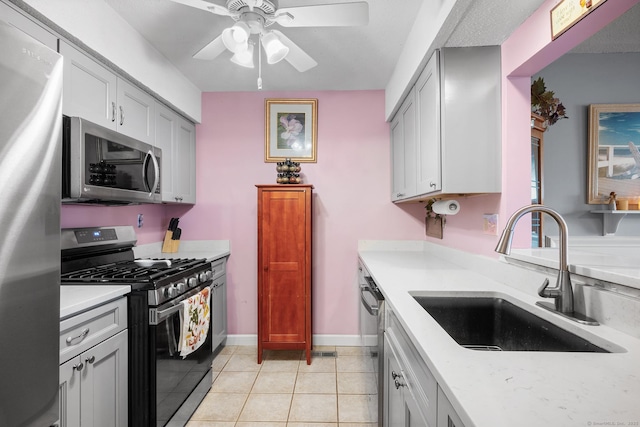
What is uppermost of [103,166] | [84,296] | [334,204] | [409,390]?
[103,166]

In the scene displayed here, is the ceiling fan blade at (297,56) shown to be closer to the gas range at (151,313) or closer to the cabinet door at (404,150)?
the cabinet door at (404,150)

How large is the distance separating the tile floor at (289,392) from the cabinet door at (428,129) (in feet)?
4.63

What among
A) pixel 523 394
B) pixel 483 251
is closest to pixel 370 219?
pixel 483 251

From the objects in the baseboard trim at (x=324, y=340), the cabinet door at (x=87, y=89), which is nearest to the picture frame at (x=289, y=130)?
the cabinet door at (x=87, y=89)

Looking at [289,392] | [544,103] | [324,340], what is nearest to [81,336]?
[289,392]

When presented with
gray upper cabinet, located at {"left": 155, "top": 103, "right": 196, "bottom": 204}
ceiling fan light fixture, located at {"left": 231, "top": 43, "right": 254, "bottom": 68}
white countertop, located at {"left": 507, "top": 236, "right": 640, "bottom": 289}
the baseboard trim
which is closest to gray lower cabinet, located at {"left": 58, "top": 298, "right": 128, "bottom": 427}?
gray upper cabinet, located at {"left": 155, "top": 103, "right": 196, "bottom": 204}

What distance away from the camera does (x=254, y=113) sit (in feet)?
10.3

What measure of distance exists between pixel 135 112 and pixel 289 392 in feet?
7.65

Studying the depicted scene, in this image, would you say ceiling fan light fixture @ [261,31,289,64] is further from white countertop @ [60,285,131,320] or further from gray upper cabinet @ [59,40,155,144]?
white countertop @ [60,285,131,320]

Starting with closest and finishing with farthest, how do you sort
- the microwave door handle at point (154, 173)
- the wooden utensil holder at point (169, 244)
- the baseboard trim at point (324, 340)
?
the microwave door handle at point (154, 173)
the wooden utensil holder at point (169, 244)
the baseboard trim at point (324, 340)

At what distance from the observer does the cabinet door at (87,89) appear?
5.15 feet

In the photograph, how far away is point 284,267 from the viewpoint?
8.96 feet

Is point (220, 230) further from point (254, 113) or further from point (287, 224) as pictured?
point (254, 113)

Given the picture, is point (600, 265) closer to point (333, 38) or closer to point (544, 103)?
point (544, 103)
